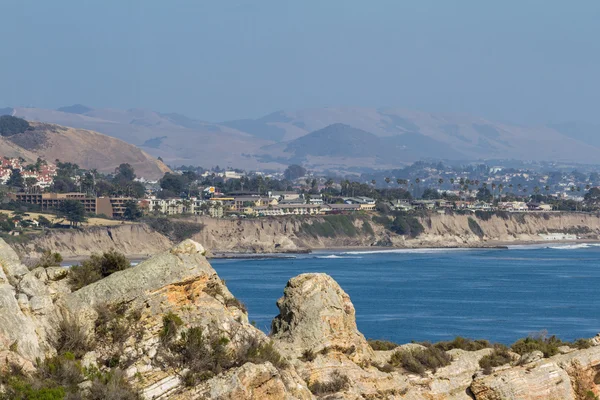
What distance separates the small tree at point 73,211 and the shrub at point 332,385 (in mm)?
116043

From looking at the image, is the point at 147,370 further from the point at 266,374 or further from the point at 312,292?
the point at 312,292

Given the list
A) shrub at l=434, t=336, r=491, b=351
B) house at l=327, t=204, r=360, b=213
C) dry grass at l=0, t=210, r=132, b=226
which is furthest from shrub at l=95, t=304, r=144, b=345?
house at l=327, t=204, r=360, b=213

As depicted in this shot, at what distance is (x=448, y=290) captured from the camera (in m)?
78.6

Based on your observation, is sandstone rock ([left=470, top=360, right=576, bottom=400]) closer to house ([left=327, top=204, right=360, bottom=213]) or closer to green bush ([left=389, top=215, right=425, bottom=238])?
green bush ([left=389, top=215, right=425, bottom=238])

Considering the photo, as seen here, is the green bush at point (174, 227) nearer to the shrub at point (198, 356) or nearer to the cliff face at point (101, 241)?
the cliff face at point (101, 241)

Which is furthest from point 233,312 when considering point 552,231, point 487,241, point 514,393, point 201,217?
point 552,231

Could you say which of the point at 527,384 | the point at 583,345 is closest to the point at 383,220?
Answer: the point at 583,345

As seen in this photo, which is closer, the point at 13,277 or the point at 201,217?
the point at 13,277

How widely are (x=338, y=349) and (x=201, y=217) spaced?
128 metres

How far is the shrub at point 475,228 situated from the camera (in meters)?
167

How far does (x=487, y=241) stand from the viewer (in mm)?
165875

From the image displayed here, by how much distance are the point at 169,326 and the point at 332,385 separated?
2.72 metres

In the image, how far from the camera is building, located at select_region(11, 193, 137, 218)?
477ft

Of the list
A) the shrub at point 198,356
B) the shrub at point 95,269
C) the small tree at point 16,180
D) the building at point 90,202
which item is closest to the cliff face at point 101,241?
the building at point 90,202
